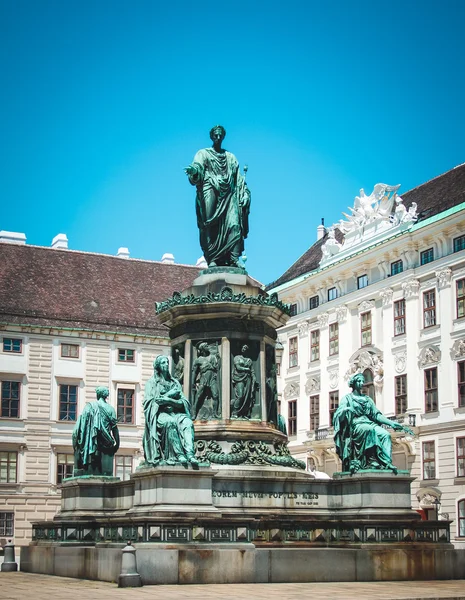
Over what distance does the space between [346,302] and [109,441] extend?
117ft

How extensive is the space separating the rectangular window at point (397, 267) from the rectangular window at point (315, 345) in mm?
7597

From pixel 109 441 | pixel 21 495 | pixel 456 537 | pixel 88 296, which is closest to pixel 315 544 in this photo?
pixel 109 441

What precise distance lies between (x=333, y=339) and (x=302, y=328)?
3.39 metres

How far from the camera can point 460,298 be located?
48438mm

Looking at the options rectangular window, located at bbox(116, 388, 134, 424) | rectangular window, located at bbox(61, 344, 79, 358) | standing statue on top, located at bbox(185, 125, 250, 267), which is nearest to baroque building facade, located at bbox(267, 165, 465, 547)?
rectangular window, located at bbox(116, 388, 134, 424)

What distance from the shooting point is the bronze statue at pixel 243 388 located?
1962 cm

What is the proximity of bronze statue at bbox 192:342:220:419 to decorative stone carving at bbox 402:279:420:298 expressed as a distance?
107ft

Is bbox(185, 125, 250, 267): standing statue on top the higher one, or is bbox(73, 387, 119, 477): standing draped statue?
bbox(185, 125, 250, 267): standing statue on top

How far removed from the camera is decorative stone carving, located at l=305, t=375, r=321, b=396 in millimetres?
58500

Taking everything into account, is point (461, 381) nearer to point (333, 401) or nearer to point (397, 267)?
point (397, 267)

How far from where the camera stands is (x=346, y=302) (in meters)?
56.7

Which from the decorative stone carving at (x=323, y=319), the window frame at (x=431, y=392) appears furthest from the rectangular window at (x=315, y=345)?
the window frame at (x=431, y=392)

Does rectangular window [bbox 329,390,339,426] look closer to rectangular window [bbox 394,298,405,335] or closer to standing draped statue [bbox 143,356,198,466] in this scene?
rectangular window [bbox 394,298,405,335]

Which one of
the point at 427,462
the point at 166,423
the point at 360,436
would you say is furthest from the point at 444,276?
the point at 166,423
